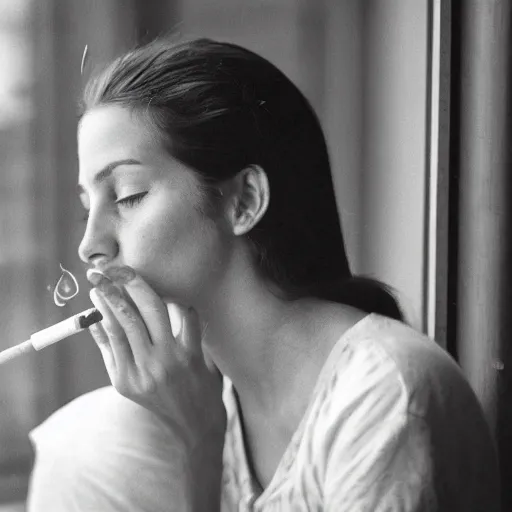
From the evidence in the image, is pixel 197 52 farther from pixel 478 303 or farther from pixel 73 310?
pixel 478 303

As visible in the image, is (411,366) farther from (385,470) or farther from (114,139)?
(114,139)

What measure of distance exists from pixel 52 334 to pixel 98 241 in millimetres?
100

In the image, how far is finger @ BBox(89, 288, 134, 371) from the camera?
757 mm

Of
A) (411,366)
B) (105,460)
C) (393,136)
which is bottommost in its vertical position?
(105,460)

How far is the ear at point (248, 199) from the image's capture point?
2.61ft

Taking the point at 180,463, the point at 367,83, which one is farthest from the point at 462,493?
the point at 367,83

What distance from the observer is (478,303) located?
0.96m

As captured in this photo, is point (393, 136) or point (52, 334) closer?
point (52, 334)

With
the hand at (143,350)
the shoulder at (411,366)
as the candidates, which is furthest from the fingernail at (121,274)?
the shoulder at (411,366)

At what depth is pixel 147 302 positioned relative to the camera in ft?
2.48

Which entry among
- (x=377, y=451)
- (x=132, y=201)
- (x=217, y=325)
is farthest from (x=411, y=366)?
(x=132, y=201)

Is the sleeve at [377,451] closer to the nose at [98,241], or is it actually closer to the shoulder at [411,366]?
the shoulder at [411,366]

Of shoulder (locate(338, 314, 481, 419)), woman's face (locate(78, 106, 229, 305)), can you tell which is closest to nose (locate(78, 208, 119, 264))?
woman's face (locate(78, 106, 229, 305))

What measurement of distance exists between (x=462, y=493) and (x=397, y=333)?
0.16 metres
